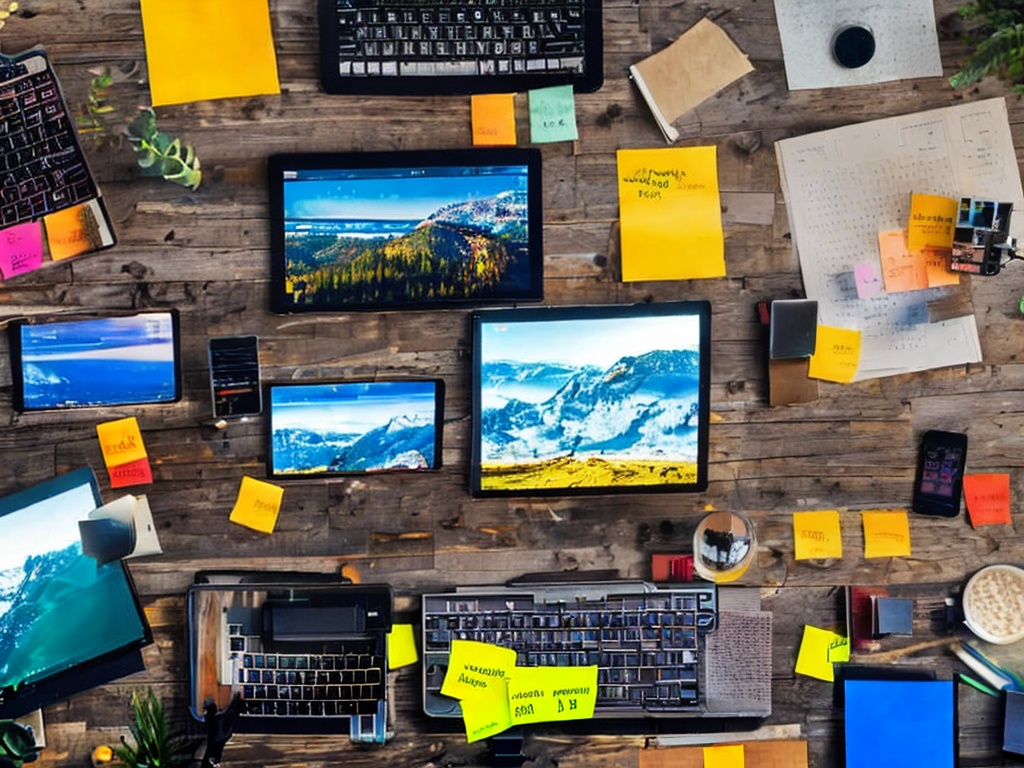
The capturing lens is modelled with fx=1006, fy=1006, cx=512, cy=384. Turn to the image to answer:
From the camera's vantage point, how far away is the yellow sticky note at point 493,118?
177 cm

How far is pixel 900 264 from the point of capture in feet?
6.07

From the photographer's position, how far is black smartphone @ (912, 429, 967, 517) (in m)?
1.88

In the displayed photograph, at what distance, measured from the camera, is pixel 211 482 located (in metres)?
1.82

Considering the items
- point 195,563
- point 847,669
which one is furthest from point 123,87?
point 847,669

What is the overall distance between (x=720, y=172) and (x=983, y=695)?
1.11 m

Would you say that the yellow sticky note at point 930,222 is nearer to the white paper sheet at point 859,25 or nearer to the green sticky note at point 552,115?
the white paper sheet at point 859,25

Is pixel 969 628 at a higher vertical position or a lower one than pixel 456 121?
lower

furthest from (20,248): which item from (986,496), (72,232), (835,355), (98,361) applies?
(986,496)

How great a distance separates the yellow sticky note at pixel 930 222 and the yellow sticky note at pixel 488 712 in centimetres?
111

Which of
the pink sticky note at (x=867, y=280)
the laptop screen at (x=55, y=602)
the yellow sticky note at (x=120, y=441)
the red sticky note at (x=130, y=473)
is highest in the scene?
the pink sticky note at (x=867, y=280)

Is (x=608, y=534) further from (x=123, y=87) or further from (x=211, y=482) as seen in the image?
(x=123, y=87)

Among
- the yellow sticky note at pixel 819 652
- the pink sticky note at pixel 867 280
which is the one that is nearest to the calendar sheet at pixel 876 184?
the pink sticky note at pixel 867 280

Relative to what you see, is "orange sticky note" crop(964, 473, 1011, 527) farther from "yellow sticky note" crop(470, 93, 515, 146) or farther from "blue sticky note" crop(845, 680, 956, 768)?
"yellow sticky note" crop(470, 93, 515, 146)

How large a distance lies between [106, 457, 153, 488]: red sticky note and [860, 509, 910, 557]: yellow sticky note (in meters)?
1.32
